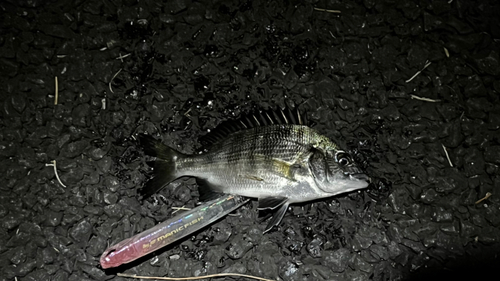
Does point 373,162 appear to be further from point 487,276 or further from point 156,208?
point 156,208

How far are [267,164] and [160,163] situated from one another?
1.81 ft

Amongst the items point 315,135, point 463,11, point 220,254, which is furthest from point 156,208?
point 463,11

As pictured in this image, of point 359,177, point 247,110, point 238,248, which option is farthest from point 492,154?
point 238,248

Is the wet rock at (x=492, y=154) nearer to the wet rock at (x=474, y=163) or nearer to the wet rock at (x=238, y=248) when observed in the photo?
the wet rock at (x=474, y=163)

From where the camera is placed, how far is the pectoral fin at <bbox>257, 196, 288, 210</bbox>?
1.86 metres

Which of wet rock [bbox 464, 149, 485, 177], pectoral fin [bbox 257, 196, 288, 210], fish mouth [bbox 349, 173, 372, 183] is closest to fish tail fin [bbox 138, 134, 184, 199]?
pectoral fin [bbox 257, 196, 288, 210]

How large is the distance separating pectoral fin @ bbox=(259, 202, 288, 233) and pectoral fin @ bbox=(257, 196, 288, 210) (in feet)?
0.11

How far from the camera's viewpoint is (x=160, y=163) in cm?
196

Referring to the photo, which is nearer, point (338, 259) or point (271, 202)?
point (271, 202)

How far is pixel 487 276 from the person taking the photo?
76.0 inches

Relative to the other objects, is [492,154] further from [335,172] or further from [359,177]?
[335,172]

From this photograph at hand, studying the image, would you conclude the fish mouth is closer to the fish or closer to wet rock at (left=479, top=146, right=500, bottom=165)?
the fish

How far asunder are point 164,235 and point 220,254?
1.04ft

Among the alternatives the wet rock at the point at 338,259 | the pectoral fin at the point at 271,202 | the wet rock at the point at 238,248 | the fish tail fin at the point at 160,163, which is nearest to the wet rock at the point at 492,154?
the wet rock at the point at 338,259
